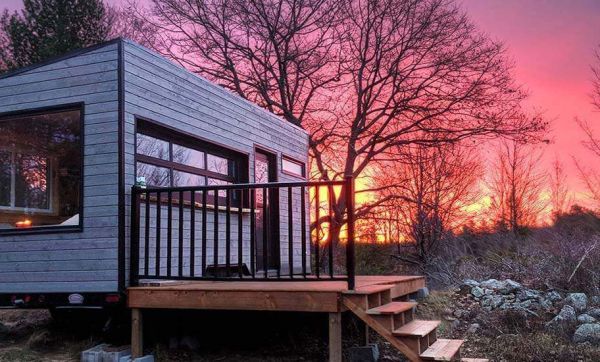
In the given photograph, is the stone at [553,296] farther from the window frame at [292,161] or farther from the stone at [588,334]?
the window frame at [292,161]

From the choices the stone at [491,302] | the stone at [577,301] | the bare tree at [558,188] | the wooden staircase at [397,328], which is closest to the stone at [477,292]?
the stone at [491,302]

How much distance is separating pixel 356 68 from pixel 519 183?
320 inches

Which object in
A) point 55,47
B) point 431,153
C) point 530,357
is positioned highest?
point 55,47

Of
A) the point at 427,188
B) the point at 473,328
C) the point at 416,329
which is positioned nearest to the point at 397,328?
the point at 416,329

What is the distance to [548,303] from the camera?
8.24 meters

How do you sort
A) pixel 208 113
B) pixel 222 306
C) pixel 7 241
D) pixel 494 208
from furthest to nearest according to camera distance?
pixel 494 208, pixel 208 113, pixel 7 241, pixel 222 306

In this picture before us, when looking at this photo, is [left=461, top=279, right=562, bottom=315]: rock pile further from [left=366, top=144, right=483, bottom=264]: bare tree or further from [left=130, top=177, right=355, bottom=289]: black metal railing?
[left=366, top=144, right=483, bottom=264]: bare tree

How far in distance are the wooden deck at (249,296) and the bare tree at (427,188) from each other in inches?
430

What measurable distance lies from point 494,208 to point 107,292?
1621cm

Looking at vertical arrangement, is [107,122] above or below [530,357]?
above

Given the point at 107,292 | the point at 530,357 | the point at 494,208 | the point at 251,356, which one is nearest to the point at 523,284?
the point at 530,357

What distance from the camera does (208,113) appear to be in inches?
292

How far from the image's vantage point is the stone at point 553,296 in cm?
844

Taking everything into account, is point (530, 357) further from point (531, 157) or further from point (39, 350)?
point (531, 157)
